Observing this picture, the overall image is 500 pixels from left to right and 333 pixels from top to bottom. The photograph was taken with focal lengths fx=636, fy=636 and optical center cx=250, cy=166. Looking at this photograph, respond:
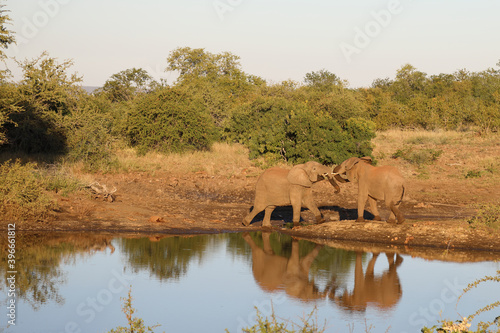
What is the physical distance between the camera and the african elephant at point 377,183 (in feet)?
46.2

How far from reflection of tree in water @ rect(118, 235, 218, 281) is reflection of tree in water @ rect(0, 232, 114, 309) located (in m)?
0.61

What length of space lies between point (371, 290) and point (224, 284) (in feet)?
7.76

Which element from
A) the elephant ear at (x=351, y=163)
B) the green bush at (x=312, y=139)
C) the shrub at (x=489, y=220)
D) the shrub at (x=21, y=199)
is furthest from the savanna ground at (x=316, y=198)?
the elephant ear at (x=351, y=163)

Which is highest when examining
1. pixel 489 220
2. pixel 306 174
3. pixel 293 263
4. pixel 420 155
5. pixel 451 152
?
pixel 451 152

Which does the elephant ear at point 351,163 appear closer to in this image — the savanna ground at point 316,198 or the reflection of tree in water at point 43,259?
the savanna ground at point 316,198

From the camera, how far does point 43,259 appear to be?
11.6 meters

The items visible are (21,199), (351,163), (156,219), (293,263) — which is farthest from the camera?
(156,219)

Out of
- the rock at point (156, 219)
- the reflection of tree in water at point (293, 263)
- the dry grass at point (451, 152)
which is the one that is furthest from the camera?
the dry grass at point (451, 152)

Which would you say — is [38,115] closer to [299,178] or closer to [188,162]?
[188,162]

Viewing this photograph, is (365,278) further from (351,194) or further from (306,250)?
(351,194)

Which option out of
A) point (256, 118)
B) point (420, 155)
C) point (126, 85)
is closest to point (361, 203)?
point (420, 155)

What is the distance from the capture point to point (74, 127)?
23.3 m

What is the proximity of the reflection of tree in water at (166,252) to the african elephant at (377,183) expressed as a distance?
341cm

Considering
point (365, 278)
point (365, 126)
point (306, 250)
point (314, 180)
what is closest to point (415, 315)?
point (365, 278)
